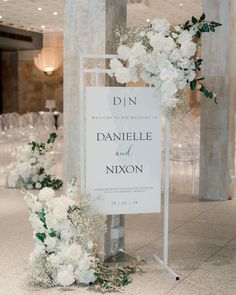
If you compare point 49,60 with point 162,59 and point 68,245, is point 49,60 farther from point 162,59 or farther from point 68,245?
point 68,245

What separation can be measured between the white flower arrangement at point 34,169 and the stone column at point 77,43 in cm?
417

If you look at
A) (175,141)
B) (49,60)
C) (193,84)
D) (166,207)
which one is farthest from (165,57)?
(49,60)

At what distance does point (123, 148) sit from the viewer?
4.71 metres

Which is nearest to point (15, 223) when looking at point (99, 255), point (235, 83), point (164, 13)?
point (99, 255)

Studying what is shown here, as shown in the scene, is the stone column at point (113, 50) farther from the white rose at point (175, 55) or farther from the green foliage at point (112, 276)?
the white rose at point (175, 55)

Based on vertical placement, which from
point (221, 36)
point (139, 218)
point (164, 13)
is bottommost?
point (139, 218)

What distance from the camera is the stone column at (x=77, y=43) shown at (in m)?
4.89

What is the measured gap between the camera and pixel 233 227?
6527mm

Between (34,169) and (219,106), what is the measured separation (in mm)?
3141

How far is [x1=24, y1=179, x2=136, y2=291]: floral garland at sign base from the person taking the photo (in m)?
4.39

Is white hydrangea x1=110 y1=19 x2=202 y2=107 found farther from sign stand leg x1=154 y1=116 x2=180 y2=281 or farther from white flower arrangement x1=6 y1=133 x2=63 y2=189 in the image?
white flower arrangement x1=6 y1=133 x2=63 y2=189

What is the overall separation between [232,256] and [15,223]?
264 centimetres

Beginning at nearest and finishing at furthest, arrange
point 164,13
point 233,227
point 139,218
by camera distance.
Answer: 1. point 233,227
2. point 139,218
3. point 164,13

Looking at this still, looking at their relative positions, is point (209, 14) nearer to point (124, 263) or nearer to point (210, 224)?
point (210, 224)
